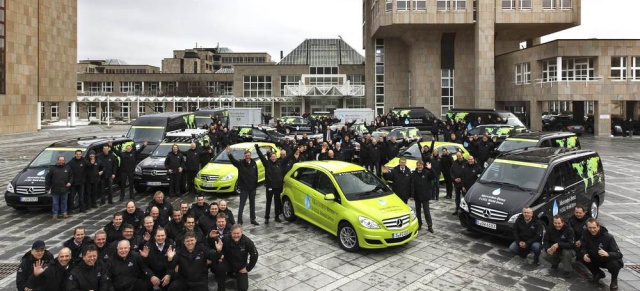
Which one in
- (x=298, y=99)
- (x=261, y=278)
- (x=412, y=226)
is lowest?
(x=261, y=278)

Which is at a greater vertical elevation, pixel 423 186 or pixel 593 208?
pixel 423 186

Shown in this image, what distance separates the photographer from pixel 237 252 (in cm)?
662

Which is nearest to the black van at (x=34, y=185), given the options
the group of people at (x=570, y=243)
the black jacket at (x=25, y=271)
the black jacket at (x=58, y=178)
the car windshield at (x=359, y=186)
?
the black jacket at (x=58, y=178)

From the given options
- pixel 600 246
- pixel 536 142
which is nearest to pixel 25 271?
pixel 600 246

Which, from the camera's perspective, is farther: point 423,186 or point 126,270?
point 423,186

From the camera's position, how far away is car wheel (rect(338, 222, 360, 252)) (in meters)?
8.29

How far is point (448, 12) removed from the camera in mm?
39219

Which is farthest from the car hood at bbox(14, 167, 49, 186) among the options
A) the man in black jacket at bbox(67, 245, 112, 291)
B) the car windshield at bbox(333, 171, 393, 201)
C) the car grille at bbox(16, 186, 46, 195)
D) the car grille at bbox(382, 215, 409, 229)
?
the car grille at bbox(382, 215, 409, 229)

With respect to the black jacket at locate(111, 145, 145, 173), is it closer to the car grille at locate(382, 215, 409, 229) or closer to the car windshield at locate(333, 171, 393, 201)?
the car windshield at locate(333, 171, 393, 201)

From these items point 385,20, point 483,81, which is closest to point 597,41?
point 483,81

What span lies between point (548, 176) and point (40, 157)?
1289 cm

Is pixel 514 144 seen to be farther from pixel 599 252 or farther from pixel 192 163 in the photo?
pixel 192 163

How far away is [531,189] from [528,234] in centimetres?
142

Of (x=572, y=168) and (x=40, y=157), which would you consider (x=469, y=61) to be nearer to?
(x=572, y=168)
